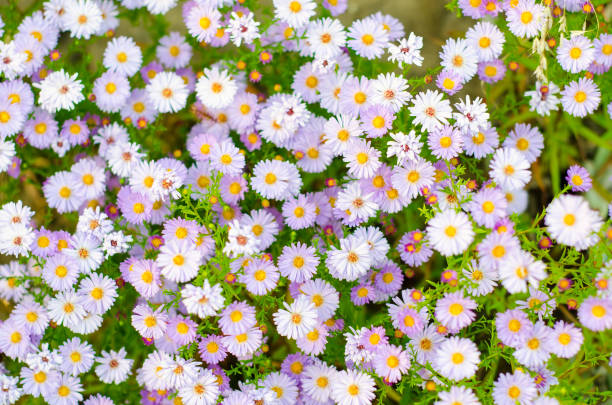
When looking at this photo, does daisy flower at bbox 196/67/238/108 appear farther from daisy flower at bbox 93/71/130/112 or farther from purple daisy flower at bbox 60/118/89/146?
purple daisy flower at bbox 60/118/89/146

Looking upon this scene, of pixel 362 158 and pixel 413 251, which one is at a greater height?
pixel 362 158

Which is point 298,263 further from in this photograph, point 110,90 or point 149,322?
point 110,90

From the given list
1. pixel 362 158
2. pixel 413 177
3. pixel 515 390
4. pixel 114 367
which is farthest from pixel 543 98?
pixel 114 367

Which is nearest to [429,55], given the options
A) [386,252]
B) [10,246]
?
[386,252]

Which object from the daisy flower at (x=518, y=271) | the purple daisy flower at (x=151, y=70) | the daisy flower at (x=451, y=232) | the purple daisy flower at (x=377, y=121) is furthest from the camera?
the purple daisy flower at (x=151, y=70)

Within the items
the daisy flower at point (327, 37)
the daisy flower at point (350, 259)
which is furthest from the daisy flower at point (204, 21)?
the daisy flower at point (350, 259)

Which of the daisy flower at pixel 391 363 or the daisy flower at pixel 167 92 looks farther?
the daisy flower at pixel 167 92

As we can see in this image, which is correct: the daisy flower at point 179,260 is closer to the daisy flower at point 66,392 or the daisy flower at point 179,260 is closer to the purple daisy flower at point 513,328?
the daisy flower at point 66,392

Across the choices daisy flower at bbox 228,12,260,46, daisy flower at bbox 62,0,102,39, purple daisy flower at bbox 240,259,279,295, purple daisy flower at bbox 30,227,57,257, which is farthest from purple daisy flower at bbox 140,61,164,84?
purple daisy flower at bbox 240,259,279,295
